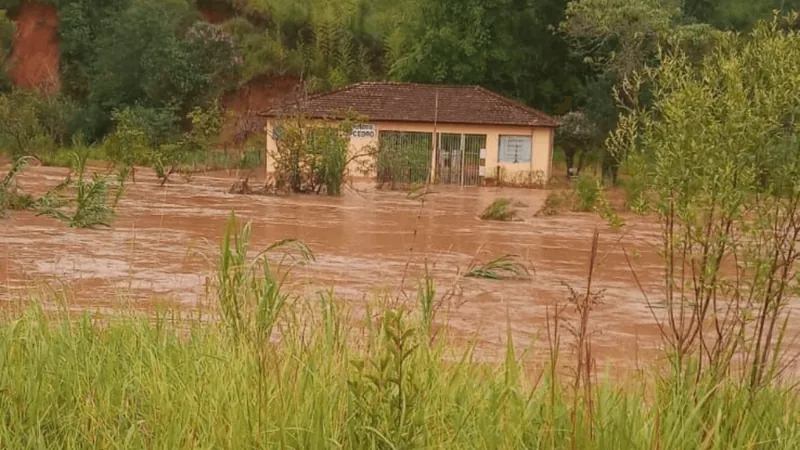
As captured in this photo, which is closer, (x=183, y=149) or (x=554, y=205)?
(x=554, y=205)

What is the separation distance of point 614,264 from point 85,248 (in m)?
6.99

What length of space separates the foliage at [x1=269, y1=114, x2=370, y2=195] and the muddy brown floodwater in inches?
29.1

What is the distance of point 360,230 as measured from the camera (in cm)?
1845

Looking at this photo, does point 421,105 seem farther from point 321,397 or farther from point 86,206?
point 321,397

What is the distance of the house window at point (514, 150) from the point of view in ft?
110

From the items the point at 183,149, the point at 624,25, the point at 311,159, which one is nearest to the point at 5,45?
the point at 183,149

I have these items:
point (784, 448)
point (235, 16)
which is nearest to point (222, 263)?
point (784, 448)

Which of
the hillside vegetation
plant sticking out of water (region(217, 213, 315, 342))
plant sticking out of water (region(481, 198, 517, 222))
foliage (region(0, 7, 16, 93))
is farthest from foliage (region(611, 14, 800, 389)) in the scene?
foliage (region(0, 7, 16, 93))

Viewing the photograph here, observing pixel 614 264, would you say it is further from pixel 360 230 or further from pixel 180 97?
pixel 180 97

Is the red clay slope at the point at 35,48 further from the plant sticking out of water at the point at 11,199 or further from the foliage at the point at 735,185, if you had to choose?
the foliage at the point at 735,185

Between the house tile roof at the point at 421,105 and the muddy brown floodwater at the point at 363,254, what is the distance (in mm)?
7146

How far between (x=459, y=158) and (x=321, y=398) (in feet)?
96.9

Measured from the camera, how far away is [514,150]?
110 feet

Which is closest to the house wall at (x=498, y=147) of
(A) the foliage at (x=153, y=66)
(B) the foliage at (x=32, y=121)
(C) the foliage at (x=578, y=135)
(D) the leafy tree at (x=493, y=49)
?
(C) the foliage at (x=578, y=135)
